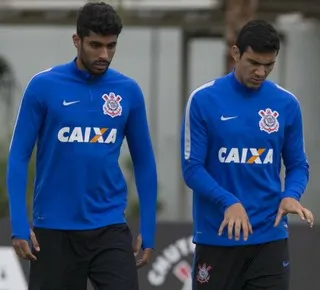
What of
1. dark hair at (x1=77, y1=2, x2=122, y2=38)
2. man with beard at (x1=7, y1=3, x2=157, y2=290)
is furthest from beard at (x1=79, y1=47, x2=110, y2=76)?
dark hair at (x1=77, y1=2, x2=122, y2=38)

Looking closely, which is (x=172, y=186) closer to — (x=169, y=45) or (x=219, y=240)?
(x=169, y=45)

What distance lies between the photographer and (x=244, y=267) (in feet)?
17.7

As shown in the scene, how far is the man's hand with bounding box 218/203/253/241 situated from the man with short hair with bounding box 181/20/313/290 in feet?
0.15

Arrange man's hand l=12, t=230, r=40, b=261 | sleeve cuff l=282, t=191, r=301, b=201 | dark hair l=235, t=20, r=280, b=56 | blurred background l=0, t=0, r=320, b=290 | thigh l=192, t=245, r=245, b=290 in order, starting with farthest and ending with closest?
blurred background l=0, t=0, r=320, b=290 → thigh l=192, t=245, r=245, b=290 → sleeve cuff l=282, t=191, r=301, b=201 → dark hair l=235, t=20, r=280, b=56 → man's hand l=12, t=230, r=40, b=261

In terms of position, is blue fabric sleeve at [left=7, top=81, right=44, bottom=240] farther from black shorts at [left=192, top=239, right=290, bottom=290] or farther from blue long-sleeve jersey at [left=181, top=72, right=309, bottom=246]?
black shorts at [left=192, top=239, right=290, bottom=290]

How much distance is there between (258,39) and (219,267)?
116 cm

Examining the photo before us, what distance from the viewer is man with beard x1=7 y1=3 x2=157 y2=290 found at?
16.8 feet

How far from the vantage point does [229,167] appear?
5293 millimetres

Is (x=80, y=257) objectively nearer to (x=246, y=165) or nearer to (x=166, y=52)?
(x=246, y=165)

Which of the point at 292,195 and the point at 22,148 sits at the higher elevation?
the point at 22,148

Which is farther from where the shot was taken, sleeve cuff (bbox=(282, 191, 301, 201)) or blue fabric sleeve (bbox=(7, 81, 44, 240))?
sleeve cuff (bbox=(282, 191, 301, 201))

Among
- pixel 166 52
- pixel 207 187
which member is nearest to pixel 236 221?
pixel 207 187

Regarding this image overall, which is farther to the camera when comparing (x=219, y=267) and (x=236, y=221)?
(x=219, y=267)

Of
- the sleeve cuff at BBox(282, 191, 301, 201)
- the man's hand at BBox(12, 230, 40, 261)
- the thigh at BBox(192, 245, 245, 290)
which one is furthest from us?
the thigh at BBox(192, 245, 245, 290)
